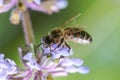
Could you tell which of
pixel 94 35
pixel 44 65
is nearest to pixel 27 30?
pixel 44 65

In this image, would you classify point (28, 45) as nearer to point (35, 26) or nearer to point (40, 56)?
point (40, 56)

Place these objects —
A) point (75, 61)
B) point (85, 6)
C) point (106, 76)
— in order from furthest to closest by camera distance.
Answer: point (85, 6) → point (106, 76) → point (75, 61)

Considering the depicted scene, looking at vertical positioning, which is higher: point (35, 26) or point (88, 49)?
point (35, 26)

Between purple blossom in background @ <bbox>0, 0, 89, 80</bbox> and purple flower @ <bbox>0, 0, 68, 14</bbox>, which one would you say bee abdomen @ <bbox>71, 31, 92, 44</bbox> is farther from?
purple flower @ <bbox>0, 0, 68, 14</bbox>

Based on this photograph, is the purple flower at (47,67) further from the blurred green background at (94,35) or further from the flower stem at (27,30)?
the blurred green background at (94,35)

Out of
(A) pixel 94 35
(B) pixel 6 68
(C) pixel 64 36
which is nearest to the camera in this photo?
(B) pixel 6 68

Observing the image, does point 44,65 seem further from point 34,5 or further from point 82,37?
point 34,5

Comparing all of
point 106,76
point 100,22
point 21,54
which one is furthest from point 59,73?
point 100,22

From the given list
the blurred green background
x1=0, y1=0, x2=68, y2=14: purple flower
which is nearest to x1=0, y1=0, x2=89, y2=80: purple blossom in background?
x1=0, y1=0, x2=68, y2=14: purple flower
